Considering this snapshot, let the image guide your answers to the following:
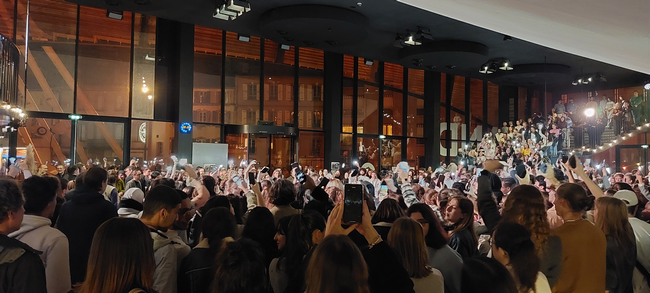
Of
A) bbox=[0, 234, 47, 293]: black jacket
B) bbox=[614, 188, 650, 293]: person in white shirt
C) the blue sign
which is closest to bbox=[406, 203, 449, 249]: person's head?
bbox=[614, 188, 650, 293]: person in white shirt

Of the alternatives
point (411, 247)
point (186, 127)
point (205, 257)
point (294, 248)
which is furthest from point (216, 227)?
point (186, 127)

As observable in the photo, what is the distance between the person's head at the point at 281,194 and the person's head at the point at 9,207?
2.16 m

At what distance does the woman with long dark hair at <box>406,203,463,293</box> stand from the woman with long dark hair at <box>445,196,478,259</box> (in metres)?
0.39

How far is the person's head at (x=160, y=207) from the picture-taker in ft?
8.50

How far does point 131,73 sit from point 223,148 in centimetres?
332

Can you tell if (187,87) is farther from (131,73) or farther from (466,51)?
(466,51)

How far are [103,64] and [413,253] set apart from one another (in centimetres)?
1227

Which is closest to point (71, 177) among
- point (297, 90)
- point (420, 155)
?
point (297, 90)

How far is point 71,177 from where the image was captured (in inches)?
300

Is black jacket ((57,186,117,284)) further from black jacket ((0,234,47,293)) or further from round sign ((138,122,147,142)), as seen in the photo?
round sign ((138,122,147,142))

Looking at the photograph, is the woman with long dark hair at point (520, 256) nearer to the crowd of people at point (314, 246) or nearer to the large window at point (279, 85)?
the crowd of people at point (314, 246)

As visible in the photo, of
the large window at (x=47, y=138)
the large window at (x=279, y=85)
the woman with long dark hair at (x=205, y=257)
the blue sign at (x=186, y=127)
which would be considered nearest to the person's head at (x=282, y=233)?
the woman with long dark hair at (x=205, y=257)

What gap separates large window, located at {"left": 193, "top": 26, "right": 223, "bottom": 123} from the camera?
535 inches

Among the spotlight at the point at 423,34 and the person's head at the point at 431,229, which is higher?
the spotlight at the point at 423,34
